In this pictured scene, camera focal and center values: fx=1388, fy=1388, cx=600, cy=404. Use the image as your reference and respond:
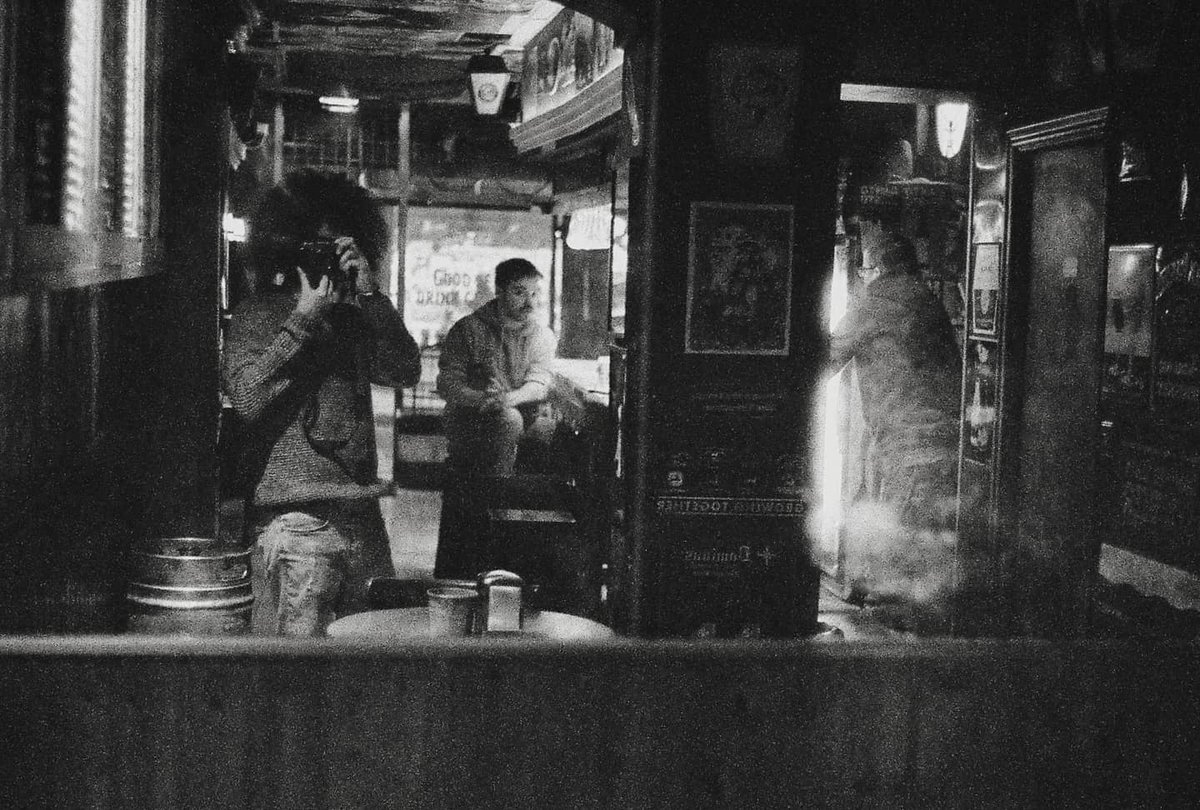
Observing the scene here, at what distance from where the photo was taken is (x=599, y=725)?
125 inches

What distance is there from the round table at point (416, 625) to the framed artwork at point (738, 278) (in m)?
1.13

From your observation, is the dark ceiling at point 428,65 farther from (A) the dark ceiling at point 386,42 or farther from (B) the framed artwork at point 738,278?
(B) the framed artwork at point 738,278

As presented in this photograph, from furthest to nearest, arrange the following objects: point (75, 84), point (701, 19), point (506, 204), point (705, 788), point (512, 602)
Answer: point (506, 204), point (701, 19), point (512, 602), point (75, 84), point (705, 788)

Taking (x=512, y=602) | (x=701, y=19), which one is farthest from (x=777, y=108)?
(x=512, y=602)

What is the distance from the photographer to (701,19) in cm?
523

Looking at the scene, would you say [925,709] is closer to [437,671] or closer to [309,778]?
[437,671]

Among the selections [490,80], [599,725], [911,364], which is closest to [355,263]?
[599,725]

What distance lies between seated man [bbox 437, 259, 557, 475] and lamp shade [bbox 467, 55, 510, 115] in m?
2.82

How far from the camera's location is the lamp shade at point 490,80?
35.8 ft

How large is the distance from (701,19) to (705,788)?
308 cm

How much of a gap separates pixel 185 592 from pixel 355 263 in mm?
1831

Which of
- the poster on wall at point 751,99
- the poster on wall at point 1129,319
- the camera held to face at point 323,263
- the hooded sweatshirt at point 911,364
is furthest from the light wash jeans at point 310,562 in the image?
the hooded sweatshirt at point 911,364

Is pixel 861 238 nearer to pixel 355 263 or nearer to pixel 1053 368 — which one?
pixel 1053 368

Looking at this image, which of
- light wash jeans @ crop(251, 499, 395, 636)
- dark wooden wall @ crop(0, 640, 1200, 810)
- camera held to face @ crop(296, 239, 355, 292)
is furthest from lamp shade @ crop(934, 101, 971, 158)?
dark wooden wall @ crop(0, 640, 1200, 810)
